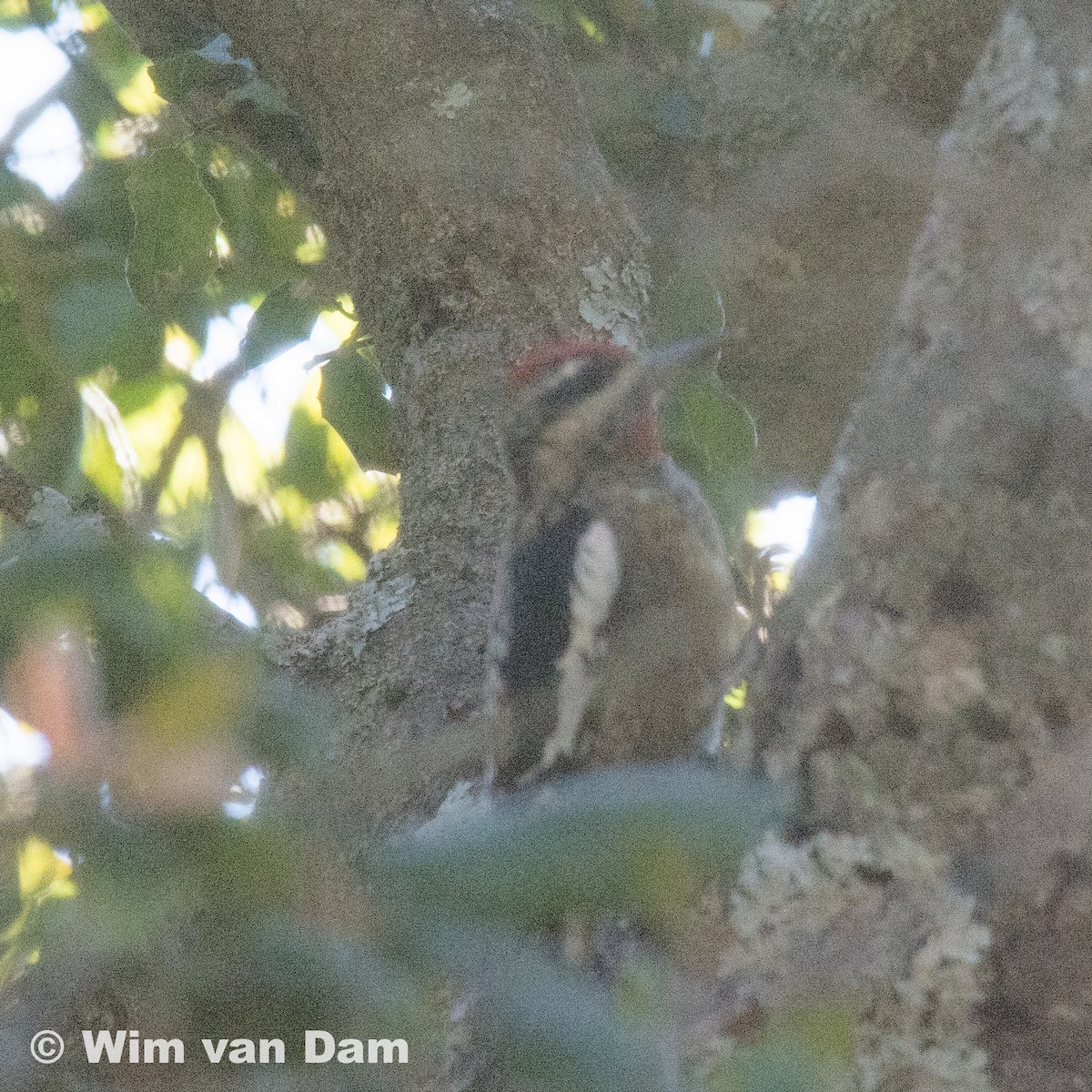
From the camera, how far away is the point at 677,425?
2.40m

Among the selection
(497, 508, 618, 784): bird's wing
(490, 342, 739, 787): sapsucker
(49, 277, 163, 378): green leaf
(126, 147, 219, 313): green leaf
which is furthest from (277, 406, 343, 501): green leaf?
(497, 508, 618, 784): bird's wing

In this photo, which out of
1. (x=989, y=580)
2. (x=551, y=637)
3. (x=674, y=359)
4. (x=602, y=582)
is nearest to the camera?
(x=989, y=580)

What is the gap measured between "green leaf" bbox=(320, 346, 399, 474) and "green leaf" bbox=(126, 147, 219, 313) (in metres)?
0.30

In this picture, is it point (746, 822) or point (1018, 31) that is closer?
point (746, 822)

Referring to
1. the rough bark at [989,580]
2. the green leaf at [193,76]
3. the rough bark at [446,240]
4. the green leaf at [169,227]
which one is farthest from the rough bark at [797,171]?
the rough bark at [989,580]

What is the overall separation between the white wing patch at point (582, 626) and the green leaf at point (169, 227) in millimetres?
828

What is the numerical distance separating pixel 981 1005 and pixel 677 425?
4.12ft

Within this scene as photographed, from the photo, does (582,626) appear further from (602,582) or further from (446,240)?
(446,240)

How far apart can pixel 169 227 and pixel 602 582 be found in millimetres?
957

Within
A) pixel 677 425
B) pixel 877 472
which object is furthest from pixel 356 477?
pixel 877 472

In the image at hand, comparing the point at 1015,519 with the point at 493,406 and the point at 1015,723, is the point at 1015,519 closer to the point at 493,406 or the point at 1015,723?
the point at 1015,723

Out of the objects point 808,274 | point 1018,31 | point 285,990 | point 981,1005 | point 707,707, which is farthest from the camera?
point 808,274

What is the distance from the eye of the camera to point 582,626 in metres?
2.17

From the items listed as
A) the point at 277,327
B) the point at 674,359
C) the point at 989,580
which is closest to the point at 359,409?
the point at 277,327
